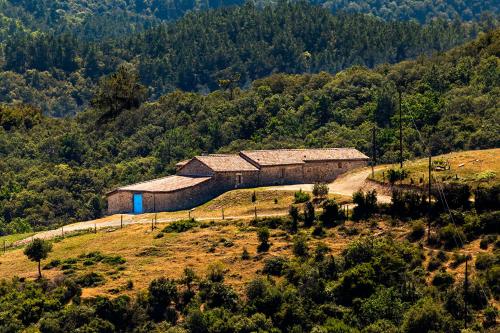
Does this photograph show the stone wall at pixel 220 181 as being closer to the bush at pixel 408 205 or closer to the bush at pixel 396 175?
the bush at pixel 396 175

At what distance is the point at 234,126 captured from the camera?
115812 mm

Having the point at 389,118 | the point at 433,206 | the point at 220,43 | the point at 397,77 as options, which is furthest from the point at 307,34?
the point at 433,206

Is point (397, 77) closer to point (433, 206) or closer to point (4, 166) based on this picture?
point (4, 166)

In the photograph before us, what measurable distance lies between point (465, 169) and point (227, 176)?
59.7ft

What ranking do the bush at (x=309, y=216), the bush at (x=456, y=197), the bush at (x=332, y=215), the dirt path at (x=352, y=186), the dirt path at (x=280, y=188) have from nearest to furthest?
the bush at (x=456, y=197) → the bush at (x=332, y=215) → the bush at (x=309, y=216) → the dirt path at (x=352, y=186) → the dirt path at (x=280, y=188)

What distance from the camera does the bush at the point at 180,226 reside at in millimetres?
73562

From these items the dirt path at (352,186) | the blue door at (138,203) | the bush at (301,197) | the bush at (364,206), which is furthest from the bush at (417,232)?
the blue door at (138,203)

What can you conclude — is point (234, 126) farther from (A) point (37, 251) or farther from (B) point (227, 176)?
(A) point (37, 251)

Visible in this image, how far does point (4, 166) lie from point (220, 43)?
264ft

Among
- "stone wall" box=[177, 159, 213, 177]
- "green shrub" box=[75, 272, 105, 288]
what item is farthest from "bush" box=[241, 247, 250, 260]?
"stone wall" box=[177, 159, 213, 177]

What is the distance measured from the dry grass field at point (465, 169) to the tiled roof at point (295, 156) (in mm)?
7543

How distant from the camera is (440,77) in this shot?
11194 cm

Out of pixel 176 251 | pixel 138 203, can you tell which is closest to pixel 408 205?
pixel 176 251

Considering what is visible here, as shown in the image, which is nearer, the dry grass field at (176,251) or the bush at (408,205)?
the dry grass field at (176,251)
